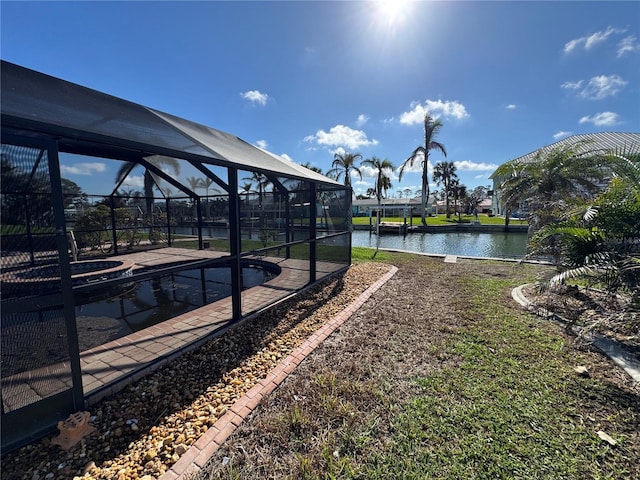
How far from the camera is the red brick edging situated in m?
1.75

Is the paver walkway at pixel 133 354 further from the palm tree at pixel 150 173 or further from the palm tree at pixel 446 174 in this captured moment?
the palm tree at pixel 446 174

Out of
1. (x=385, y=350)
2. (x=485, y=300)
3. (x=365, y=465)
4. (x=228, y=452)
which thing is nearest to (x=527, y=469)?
(x=365, y=465)

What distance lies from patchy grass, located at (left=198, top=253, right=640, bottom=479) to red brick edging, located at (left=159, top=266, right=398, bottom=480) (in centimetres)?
8

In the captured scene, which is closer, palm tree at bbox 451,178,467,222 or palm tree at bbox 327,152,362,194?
palm tree at bbox 327,152,362,194

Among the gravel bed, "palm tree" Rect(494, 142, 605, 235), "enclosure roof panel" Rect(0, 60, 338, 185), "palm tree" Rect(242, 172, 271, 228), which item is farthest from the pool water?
"palm tree" Rect(494, 142, 605, 235)

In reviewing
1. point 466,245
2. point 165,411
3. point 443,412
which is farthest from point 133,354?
point 466,245

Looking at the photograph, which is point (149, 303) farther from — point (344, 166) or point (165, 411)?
point (344, 166)

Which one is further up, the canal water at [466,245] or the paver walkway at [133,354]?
the paver walkway at [133,354]

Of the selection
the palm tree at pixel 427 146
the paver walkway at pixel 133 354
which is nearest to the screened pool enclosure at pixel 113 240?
the paver walkway at pixel 133 354

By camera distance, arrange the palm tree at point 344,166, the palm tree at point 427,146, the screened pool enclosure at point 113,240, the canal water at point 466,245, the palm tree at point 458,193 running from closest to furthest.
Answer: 1. the screened pool enclosure at point 113,240
2. the canal water at point 466,245
3. the palm tree at point 344,166
4. the palm tree at point 427,146
5. the palm tree at point 458,193

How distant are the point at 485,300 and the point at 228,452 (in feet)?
15.8

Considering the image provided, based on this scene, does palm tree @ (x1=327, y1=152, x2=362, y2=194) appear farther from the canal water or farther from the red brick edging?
the red brick edging

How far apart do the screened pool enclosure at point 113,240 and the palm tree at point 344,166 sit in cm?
1548

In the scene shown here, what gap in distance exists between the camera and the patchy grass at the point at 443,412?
176 cm
